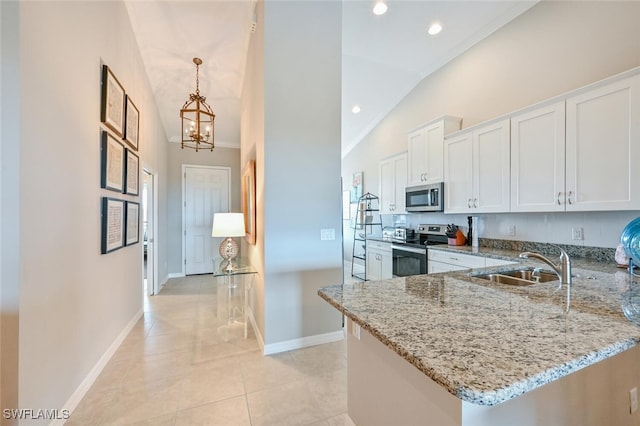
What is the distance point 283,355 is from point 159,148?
417cm

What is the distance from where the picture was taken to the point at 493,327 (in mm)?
907

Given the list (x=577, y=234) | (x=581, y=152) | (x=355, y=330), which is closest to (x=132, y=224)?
(x=355, y=330)

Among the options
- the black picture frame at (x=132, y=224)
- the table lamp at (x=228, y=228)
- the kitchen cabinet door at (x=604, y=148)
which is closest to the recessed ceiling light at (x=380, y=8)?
the kitchen cabinet door at (x=604, y=148)

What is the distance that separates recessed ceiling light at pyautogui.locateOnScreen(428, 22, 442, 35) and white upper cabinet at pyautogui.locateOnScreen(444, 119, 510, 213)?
138cm

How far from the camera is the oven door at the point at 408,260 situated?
3.57m

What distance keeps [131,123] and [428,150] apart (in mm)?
3780

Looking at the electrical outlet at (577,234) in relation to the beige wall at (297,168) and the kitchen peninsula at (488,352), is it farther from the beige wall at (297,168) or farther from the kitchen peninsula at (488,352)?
the beige wall at (297,168)

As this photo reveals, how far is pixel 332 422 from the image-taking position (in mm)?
1682

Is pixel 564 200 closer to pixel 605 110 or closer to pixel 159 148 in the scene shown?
pixel 605 110

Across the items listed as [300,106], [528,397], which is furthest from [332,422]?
[300,106]

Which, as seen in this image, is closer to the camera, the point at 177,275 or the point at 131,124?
the point at 131,124

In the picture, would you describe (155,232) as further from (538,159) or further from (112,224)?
(538,159)

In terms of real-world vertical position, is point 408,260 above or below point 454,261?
→ below

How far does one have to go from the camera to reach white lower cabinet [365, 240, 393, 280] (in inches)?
171
